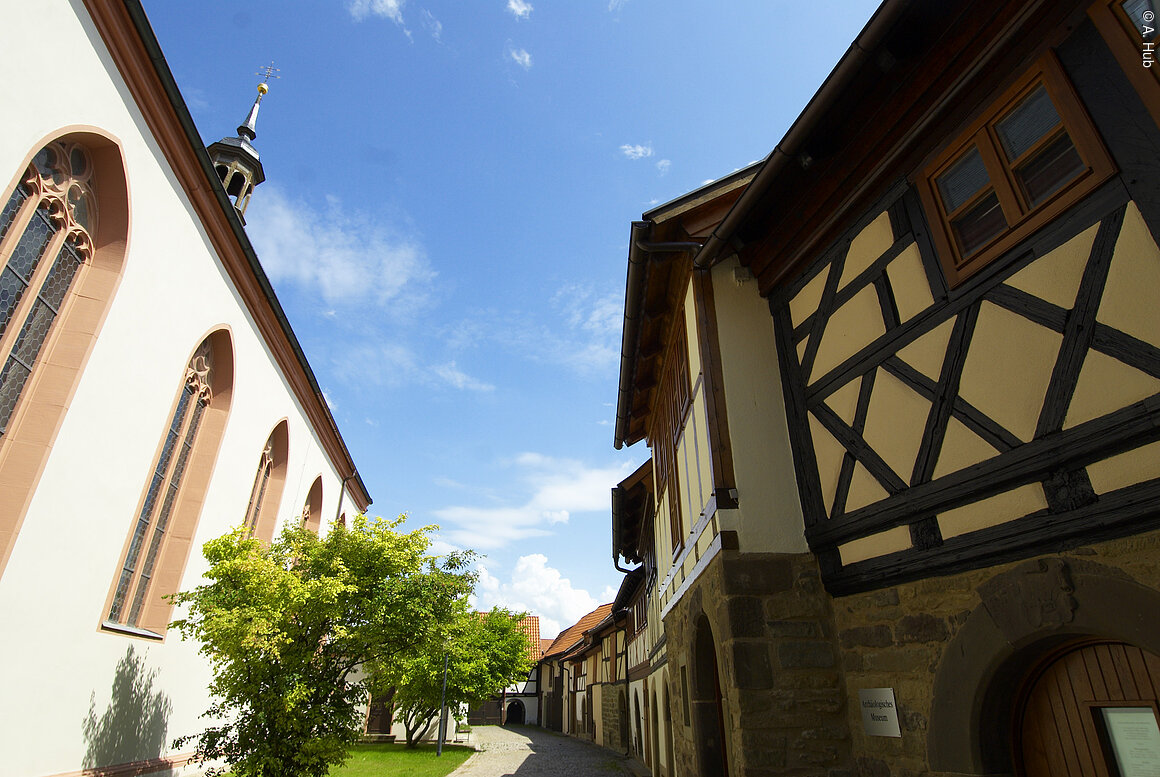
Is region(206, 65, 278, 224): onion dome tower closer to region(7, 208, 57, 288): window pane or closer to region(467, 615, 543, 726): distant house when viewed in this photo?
region(7, 208, 57, 288): window pane

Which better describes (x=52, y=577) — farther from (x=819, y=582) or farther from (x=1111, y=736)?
(x=1111, y=736)

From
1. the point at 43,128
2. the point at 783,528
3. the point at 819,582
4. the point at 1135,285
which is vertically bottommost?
the point at 819,582

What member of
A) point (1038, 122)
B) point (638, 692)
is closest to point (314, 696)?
point (1038, 122)

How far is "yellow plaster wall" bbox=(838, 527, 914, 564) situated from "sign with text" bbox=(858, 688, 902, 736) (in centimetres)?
90

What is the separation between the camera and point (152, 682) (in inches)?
368

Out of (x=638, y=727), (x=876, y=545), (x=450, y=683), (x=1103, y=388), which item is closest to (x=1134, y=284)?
(x=1103, y=388)

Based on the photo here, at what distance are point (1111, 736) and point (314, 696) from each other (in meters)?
9.22

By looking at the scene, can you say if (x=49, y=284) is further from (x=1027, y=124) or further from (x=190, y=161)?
(x=1027, y=124)

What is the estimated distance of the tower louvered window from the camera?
6.61 m

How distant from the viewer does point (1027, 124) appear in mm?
3648

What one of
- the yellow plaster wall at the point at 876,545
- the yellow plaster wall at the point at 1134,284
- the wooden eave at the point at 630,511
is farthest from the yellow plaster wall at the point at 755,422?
the wooden eave at the point at 630,511

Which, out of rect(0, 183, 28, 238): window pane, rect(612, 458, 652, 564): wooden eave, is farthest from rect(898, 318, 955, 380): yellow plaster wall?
rect(0, 183, 28, 238): window pane

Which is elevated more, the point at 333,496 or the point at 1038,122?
the point at 333,496

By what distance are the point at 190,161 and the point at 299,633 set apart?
24.6ft
